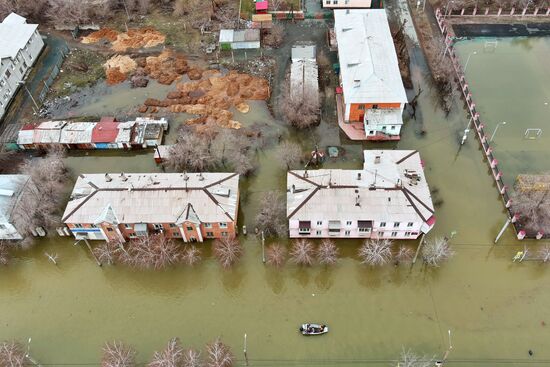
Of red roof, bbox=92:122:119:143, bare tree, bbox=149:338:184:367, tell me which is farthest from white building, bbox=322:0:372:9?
bare tree, bbox=149:338:184:367

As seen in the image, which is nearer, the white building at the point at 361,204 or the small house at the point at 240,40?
the white building at the point at 361,204

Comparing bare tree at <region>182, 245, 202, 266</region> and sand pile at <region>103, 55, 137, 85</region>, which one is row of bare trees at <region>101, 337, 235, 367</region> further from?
sand pile at <region>103, 55, 137, 85</region>

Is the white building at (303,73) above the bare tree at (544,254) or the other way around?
above

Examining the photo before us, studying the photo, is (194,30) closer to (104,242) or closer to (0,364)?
(104,242)

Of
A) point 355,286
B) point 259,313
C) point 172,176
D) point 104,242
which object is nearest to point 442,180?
point 355,286

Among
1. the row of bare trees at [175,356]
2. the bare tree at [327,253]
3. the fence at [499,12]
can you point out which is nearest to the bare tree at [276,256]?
the bare tree at [327,253]

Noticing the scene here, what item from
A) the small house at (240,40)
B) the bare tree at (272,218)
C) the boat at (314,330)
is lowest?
the boat at (314,330)

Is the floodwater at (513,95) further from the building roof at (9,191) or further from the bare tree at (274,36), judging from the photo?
the building roof at (9,191)
